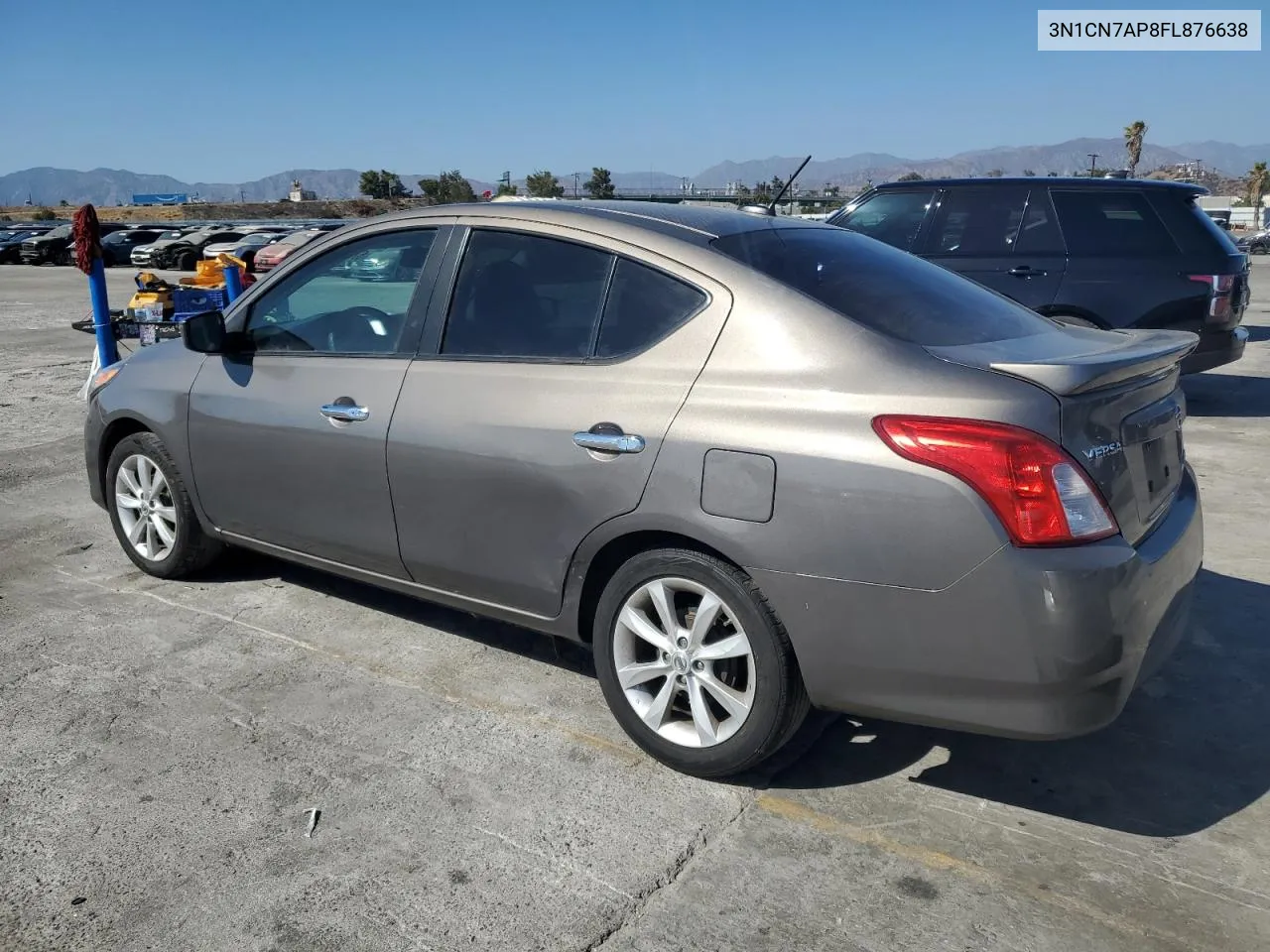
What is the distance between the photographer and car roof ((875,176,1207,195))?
835 centimetres

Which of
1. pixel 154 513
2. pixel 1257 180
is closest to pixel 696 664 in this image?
pixel 154 513

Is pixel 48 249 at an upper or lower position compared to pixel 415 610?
upper

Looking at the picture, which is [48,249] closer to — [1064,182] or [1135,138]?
[1064,182]

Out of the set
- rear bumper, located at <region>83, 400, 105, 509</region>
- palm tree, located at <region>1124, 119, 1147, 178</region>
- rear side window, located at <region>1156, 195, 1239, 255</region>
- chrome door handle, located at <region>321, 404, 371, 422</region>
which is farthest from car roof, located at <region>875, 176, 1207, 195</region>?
palm tree, located at <region>1124, 119, 1147, 178</region>

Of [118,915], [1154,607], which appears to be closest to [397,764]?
[118,915]

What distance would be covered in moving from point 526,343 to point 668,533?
869mm

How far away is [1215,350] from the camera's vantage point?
819cm

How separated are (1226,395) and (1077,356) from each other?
7.68 meters

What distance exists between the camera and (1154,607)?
9.45 feet

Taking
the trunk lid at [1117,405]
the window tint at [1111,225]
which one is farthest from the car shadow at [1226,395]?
the trunk lid at [1117,405]

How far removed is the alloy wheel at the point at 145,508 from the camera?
4.82m

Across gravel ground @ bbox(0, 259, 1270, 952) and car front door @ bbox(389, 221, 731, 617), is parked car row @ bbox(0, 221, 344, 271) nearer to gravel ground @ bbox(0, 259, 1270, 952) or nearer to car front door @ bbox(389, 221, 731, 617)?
gravel ground @ bbox(0, 259, 1270, 952)

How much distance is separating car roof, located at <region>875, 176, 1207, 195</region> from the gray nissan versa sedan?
208 inches

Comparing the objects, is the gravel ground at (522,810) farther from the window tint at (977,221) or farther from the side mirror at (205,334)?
the window tint at (977,221)
